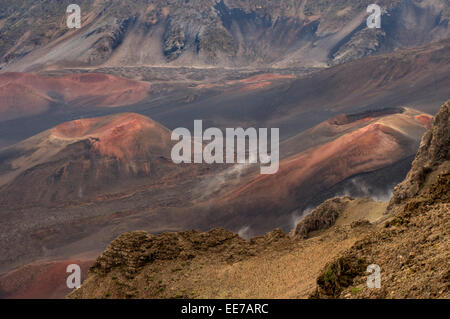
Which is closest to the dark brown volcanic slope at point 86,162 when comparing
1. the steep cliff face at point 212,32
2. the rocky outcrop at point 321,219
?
the rocky outcrop at point 321,219

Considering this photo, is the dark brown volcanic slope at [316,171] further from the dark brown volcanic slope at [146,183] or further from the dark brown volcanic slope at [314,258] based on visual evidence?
the dark brown volcanic slope at [314,258]

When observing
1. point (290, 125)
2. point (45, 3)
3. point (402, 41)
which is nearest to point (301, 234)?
A: point (290, 125)

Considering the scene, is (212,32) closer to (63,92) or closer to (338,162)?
(63,92)

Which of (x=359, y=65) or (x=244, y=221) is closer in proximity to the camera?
(x=244, y=221)

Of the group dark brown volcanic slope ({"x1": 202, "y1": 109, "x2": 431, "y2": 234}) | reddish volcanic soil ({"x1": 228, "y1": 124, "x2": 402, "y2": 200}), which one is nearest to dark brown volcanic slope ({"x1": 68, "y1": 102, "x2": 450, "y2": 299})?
dark brown volcanic slope ({"x1": 202, "y1": 109, "x2": 431, "y2": 234})

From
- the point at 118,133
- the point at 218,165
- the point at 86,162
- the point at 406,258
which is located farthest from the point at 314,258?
the point at 118,133
